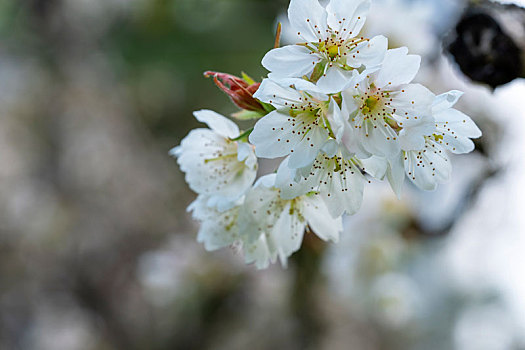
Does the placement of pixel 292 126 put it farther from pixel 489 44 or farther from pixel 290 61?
pixel 489 44

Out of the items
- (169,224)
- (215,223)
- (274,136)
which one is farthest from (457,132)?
(169,224)

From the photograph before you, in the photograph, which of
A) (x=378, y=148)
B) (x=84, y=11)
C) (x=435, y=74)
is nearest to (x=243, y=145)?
(x=378, y=148)

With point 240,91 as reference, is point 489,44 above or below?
below

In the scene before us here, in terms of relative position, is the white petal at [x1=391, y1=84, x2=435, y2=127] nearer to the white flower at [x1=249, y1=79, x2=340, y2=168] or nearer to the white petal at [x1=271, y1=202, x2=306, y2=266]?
the white flower at [x1=249, y1=79, x2=340, y2=168]

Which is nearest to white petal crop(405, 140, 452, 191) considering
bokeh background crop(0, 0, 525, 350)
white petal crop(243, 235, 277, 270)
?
white petal crop(243, 235, 277, 270)

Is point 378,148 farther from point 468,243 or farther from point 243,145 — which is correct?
point 468,243

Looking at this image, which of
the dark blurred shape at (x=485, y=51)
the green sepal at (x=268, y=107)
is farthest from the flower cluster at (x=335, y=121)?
→ the dark blurred shape at (x=485, y=51)

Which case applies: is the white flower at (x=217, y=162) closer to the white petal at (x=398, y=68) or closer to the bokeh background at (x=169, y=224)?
the white petal at (x=398, y=68)
